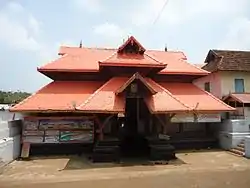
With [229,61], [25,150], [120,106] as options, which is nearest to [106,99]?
[120,106]

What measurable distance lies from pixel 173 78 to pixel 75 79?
18.9ft

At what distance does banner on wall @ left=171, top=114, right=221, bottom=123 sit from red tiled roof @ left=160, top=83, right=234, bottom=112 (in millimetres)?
809

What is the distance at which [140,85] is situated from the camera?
12.2 meters

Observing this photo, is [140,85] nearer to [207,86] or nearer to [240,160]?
[240,160]

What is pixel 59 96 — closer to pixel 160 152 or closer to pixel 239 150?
pixel 160 152

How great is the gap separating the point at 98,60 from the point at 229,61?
9.83 metres

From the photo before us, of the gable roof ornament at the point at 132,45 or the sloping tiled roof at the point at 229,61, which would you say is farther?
the sloping tiled roof at the point at 229,61

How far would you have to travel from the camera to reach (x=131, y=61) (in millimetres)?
14789

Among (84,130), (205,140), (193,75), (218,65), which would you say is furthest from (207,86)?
(84,130)

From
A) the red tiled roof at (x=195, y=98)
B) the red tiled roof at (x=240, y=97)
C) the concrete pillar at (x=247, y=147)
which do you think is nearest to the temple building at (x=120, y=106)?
the red tiled roof at (x=195, y=98)

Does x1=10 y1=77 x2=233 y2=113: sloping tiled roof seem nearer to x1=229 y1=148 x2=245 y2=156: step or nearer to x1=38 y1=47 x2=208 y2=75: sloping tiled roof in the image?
x1=38 y1=47 x2=208 y2=75: sloping tiled roof

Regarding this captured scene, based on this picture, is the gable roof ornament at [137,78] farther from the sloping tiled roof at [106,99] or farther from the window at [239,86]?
the window at [239,86]

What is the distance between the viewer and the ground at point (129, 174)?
26.6 ft

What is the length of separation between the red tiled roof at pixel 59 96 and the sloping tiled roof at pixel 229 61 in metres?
9.34
